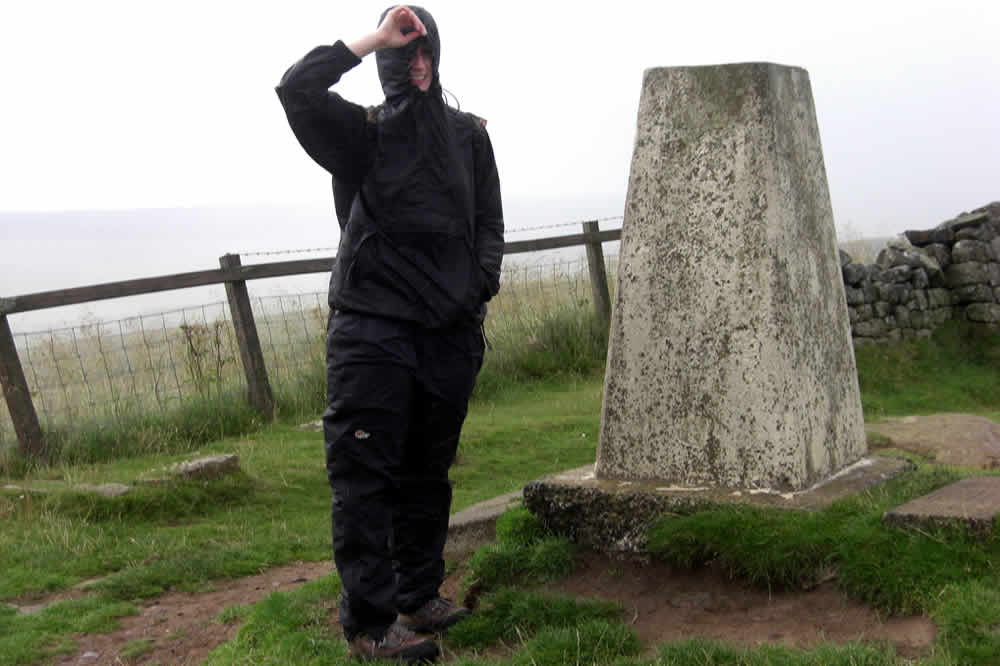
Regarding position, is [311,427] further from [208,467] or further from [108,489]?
[108,489]

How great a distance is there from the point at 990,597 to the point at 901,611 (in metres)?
0.29

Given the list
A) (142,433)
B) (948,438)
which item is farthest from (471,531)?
(142,433)

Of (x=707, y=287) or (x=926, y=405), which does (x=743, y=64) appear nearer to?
(x=707, y=287)

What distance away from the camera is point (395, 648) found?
12.0 ft

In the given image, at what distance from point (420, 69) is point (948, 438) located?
17.8 ft

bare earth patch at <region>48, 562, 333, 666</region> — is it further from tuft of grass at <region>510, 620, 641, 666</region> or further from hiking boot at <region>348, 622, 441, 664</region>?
tuft of grass at <region>510, 620, 641, 666</region>

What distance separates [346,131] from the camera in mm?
3557

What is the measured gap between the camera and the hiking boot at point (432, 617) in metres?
3.93

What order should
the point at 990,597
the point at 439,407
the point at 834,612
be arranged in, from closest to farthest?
the point at 990,597, the point at 834,612, the point at 439,407

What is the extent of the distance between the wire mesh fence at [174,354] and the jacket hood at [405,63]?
20.3ft

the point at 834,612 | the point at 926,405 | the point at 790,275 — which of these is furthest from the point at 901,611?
the point at 926,405

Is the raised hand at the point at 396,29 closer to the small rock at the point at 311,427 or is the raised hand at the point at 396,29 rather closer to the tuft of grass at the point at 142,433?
the tuft of grass at the point at 142,433

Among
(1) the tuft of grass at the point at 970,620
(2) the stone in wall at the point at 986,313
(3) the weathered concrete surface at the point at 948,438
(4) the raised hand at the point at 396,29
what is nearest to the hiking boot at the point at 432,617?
(1) the tuft of grass at the point at 970,620

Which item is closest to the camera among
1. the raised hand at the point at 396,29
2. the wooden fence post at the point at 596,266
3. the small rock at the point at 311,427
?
the raised hand at the point at 396,29
